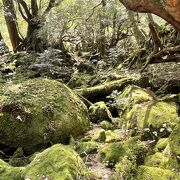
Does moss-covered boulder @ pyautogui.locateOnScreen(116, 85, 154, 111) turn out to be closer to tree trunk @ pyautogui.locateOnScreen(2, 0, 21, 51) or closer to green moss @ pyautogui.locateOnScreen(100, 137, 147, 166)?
green moss @ pyautogui.locateOnScreen(100, 137, 147, 166)

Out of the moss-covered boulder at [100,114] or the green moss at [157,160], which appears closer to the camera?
the green moss at [157,160]

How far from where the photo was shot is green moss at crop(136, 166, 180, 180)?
14.6ft

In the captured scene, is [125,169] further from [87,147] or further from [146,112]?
[146,112]

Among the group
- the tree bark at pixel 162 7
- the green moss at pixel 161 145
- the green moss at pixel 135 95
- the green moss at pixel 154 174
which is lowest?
the green moss at pixel 135 95

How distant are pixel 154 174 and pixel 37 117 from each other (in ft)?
9.60

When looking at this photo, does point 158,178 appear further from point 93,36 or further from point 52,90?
point 93,36

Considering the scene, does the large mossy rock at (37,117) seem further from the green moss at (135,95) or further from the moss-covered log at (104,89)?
the moss-covered log at (104,89)

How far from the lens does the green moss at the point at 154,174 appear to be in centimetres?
445

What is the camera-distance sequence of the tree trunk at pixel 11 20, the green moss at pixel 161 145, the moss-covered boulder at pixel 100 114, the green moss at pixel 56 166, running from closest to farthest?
the green moss at pixel 56 166, the green moss at pixel 161 145, the moss-covered boulder at pixel 100 114, the tree trunk at pixel 11 20

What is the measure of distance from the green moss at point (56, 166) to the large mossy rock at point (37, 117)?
1.73 meters

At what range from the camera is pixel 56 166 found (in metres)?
4.40

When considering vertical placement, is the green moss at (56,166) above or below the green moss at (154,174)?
above

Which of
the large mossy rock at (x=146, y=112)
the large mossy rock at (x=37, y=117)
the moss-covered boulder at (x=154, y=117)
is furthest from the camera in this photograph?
the large mossy rock at (x=37, y=117)

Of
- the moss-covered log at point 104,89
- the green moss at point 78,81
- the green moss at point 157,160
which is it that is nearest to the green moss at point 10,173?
the green moss at point 157,160
